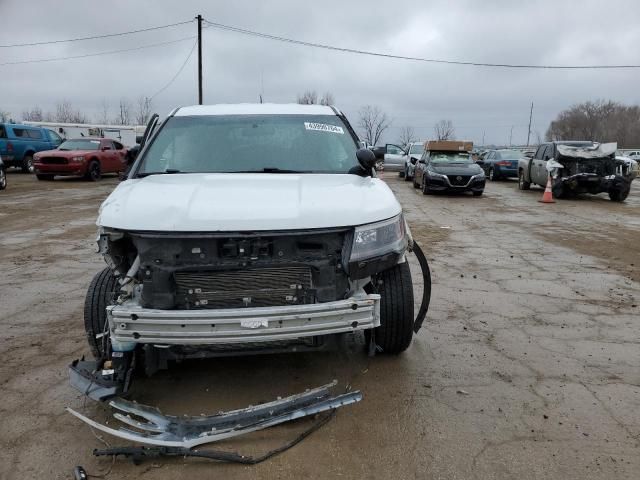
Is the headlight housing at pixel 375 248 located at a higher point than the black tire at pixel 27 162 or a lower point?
higher

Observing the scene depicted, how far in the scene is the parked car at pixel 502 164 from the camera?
2152 centimetres

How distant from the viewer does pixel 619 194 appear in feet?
45.1

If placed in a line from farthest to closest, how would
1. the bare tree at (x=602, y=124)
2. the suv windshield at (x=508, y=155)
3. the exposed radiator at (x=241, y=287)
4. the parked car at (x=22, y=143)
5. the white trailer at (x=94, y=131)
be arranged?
the bare tree at (x=602, y=124), the white trailer at (x=94, y=131), the suv windshield at (x=508, y=155), the parked car at (x=22, y=143), the exposed radiator at (x=241, y=287)

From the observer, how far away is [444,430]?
8.77 ft

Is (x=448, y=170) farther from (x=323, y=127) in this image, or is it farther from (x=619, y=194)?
(x=323, y=127)

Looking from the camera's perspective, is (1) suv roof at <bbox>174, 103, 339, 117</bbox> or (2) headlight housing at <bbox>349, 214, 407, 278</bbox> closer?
(2) headlight housing at <bbox>349, 214, 407, 278</bbox>

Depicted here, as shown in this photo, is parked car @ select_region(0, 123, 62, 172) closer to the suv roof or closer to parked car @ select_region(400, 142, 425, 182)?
parked car @ select_region(400, 142, 425, 182)

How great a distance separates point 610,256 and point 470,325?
390 centimetres

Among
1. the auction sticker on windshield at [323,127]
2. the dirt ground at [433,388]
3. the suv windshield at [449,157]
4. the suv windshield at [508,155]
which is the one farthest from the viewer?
the suv windshield at [508,155]

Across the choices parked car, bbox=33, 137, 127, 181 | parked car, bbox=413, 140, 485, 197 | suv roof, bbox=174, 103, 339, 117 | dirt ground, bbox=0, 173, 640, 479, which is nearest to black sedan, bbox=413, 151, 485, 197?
parked car, bbox=413, 140, 485, 197

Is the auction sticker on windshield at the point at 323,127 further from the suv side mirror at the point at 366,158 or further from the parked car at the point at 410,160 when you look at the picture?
the parked car at the point at 410,160

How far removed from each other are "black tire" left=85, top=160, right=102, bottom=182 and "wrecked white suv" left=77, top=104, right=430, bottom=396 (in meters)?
17.3

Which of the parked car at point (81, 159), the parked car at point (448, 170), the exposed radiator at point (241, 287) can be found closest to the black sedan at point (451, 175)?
the parked car at point (448, 170)

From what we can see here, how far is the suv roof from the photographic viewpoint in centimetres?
421
